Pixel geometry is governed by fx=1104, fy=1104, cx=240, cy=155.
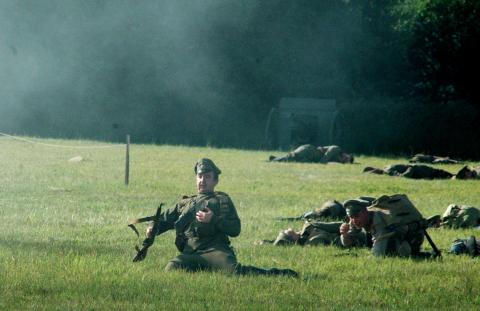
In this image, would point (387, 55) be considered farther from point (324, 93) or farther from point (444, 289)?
point (444, 289)

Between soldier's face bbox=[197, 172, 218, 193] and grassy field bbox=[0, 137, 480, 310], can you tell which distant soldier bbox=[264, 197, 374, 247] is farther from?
soldier's face bbox=[197, 172, 218, 193]

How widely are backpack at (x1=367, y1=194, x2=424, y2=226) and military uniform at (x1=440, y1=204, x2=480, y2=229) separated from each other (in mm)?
3861

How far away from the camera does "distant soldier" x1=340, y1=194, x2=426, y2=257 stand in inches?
489

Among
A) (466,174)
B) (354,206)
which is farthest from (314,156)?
(354,206)

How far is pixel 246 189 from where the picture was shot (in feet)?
76.1

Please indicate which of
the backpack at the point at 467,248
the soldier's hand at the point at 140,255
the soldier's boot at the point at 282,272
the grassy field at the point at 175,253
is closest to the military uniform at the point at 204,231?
the grassy field at the point at 175,253

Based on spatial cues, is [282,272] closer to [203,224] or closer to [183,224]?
[203,224]

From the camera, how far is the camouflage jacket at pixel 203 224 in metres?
10.8

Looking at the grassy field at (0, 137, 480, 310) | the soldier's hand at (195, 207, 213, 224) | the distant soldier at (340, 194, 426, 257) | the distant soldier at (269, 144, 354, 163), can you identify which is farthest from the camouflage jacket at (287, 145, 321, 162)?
the soldier's hand at (195, 207, 213, 224)

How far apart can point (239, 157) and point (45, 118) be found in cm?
1508

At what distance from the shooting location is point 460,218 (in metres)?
16.3

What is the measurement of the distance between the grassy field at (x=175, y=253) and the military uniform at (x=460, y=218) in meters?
0.36

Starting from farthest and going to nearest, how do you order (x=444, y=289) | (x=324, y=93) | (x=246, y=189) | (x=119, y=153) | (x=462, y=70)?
1. (x=324, y=93)
2. (x=462, y=70)
3. (x=119, y=153)
4. (x=246, y=189)
5. (x=444, y=289)

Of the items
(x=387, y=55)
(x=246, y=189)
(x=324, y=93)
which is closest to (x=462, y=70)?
(x=387, y=55)
